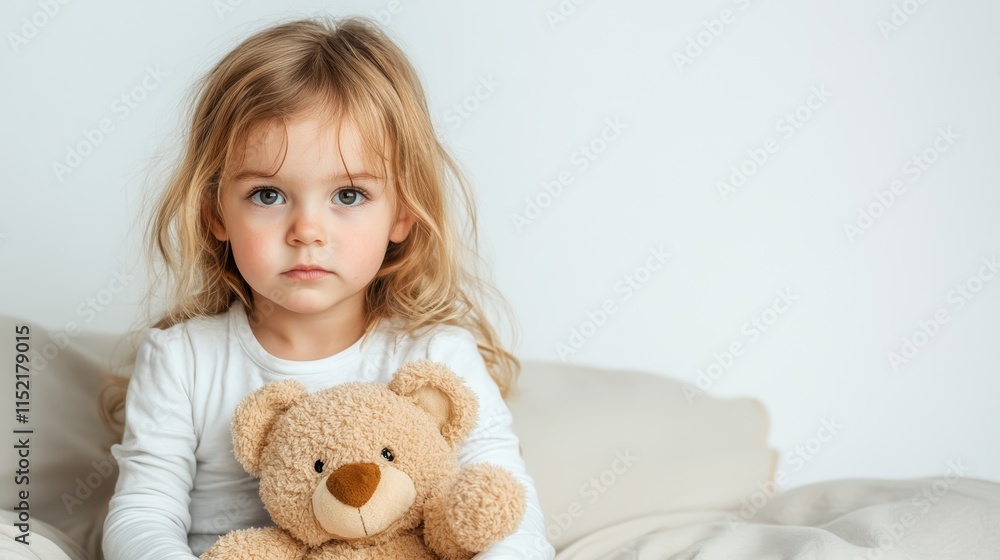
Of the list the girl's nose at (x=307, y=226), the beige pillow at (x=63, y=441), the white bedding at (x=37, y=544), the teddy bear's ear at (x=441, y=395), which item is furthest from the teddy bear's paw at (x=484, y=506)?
the beige pillow at (x=63, y=441)

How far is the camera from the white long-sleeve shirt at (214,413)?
126cm

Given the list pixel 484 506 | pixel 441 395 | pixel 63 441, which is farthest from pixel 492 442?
pixel 63 441

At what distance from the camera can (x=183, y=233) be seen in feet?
4.39

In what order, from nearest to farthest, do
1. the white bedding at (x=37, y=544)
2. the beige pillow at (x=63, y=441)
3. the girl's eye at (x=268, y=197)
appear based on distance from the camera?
the white bedding at (x=37, y=544)
the girl's eye at (x=268, y=197)
the beige pillow at (x=63, y=441)

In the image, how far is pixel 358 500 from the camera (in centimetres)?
100

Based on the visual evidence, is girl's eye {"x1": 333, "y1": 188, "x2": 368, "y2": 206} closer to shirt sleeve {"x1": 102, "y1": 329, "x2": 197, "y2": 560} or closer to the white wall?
shirt sleeve {"x1": 102, "y1": 329, "x2": 197, "y2": 560}

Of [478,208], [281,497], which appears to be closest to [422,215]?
[281,497]

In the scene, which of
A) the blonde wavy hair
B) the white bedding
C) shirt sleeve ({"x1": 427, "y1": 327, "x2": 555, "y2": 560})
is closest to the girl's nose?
the blonde wavy hair

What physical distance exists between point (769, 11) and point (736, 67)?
14cm

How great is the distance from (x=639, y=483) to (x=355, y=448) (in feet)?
2.07

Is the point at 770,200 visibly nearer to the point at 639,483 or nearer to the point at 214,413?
the point at 639,483

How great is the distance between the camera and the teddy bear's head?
3.36 feet

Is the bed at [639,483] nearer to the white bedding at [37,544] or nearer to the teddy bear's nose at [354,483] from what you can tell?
the white bedding at [37,544]

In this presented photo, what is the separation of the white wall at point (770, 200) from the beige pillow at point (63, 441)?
84 cm
